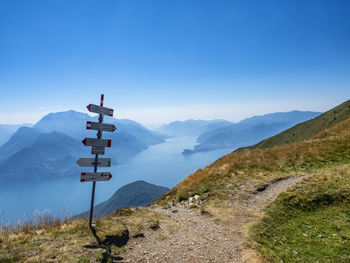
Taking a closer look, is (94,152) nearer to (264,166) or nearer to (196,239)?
(196,239)

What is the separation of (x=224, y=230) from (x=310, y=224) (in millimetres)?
3973

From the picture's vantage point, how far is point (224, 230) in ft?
29.9

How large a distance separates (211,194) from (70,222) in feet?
31.2

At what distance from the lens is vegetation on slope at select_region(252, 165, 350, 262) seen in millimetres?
6652

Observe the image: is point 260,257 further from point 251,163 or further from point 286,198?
point 251,163

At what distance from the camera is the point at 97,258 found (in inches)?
239

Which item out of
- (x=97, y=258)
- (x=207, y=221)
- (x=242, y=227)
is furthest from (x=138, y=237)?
(x=242, y=227)

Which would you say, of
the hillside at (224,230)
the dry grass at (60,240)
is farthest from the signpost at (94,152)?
the hillside at (224,230)

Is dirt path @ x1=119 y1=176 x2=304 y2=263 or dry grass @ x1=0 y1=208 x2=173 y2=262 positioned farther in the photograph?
dirt path @ x1=119 y1=176 x2=304 y2=263

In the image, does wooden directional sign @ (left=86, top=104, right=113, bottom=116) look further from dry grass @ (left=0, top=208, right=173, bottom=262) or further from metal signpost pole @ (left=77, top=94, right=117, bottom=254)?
dry grass @ (left=0, top=208, right=173, bottom=262)

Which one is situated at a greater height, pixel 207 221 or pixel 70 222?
pixel 70 222

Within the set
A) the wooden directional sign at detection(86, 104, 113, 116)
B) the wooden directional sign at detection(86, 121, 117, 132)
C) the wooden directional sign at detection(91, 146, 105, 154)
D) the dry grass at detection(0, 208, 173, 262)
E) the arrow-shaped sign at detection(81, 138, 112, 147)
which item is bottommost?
the dry grass at detection(0, 208, 173, 262)

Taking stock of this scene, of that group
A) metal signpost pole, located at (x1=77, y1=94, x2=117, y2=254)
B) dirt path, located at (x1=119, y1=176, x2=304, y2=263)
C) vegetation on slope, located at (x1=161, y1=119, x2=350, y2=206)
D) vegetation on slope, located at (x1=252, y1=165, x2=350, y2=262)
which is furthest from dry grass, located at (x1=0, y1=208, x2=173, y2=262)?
vegetation on slope, located at (x1=161, y1=119, x2=350, y2=206)

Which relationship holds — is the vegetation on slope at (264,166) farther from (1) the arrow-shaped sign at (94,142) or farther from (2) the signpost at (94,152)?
(1) the arrow-shaped sign at (94,142)
